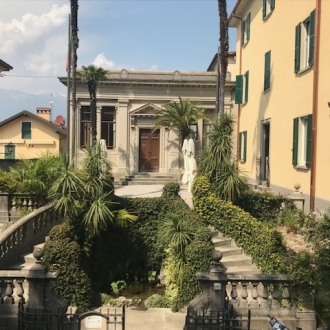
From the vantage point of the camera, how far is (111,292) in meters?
11.1

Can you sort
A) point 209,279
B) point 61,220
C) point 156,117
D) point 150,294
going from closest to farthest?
point 209,279 → point 150,294 → point 61,220 → point 156,117

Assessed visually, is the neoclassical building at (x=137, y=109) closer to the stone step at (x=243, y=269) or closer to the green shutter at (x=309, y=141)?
the green shutter at (x=309, y=141)

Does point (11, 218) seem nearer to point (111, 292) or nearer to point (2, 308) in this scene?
point (111, 292)

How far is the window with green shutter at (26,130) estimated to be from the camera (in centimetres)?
3431

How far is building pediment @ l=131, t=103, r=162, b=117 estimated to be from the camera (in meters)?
24.4

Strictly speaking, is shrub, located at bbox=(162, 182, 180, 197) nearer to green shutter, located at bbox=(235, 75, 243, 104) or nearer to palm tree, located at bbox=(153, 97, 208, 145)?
palm tree, located at bbox=(153, 97, 208, 145)

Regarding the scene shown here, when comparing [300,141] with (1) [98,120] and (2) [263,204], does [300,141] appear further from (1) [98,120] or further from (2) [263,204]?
(1) [98,120]

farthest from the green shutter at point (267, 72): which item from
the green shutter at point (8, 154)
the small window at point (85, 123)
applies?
the green shutter at point (8, 154)

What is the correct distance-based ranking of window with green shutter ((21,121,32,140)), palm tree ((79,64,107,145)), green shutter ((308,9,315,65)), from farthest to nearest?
window with green shutter ((21,121,32,140))
palm tree ((79,64,107,145))
green shutter ((308,9,315,65))

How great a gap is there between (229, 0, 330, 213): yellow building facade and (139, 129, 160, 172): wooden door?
19.1 ft

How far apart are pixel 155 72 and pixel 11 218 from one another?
1577 cm

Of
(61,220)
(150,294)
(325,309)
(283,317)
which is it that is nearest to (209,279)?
(283,317)

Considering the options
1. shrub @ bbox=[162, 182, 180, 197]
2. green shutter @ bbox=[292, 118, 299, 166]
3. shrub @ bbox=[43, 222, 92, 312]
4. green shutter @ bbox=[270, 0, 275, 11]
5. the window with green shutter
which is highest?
green shutter @ bbox=[270, 0, 275, 11]

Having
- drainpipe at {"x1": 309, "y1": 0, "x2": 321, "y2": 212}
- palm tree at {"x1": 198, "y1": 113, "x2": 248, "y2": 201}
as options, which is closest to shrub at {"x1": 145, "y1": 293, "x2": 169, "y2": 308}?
palm tree at {"x1": 198, "y1": 113, "x2": 248, "y2": 201}
